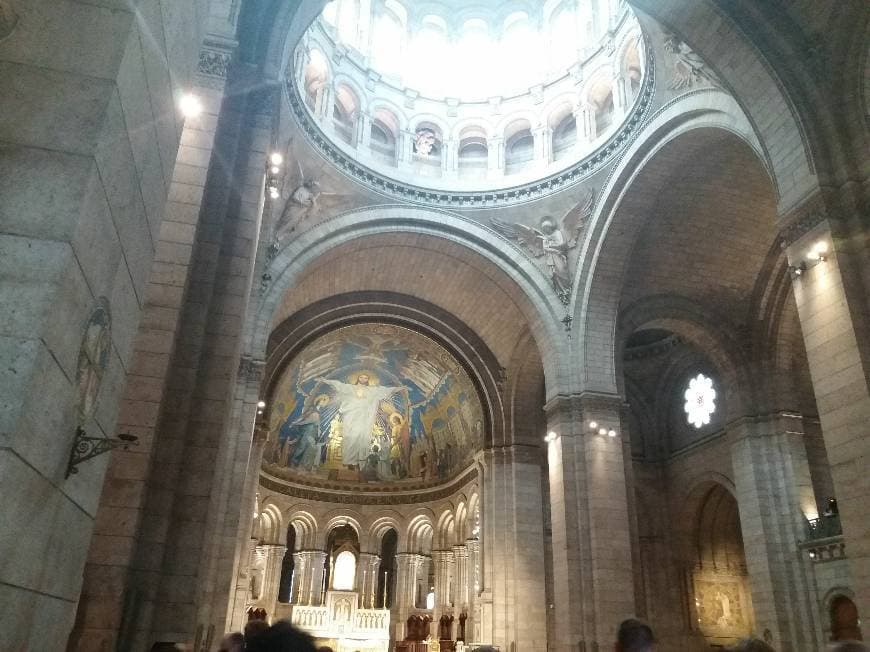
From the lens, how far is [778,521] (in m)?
17.2

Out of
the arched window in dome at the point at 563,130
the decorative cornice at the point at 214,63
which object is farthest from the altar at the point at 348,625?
the decorative cornice at the point at 214,63

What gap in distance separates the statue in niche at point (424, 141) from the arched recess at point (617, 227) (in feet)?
19.2

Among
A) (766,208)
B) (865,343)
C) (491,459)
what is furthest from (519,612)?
(865,343)

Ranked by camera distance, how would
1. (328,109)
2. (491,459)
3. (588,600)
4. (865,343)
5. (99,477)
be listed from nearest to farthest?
1. (99,477)
2. (865,343)
3. (588,600)
4. (328,109)
5. (491,459)

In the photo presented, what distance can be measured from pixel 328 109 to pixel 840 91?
12495mm

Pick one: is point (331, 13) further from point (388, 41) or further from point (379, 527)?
point (379, 527)

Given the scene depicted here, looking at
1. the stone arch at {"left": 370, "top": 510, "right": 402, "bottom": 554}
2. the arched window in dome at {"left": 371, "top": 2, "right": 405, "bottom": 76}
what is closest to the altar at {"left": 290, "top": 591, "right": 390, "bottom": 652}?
the stone arch at {"left": 370, "top": 510, "right": 402, "bottom": 554}

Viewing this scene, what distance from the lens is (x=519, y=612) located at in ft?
66.7

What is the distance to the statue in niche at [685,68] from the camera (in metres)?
13.1

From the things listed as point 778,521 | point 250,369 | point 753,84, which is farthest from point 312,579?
point 753,84

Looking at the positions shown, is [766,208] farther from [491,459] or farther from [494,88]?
[491,459]

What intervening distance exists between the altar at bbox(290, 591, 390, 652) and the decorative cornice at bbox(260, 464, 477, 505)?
432 centimetres

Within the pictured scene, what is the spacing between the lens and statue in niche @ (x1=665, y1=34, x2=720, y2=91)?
1314cm

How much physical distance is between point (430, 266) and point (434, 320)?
2577mm
